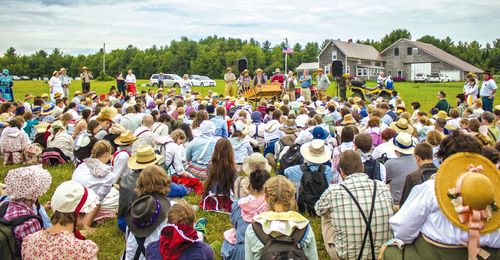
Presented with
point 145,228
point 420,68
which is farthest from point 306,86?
point 420,68

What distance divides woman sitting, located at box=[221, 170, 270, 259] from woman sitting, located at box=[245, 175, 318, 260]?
1.70 ft

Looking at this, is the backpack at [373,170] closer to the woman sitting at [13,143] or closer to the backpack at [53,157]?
the backpack at [53,157]

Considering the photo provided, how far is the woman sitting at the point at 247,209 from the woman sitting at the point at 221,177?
169 centimetres

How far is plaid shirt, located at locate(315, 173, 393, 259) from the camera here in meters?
3.87

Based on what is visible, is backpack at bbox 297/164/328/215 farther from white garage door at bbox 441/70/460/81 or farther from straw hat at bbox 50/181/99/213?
white garage door at bbox 441/70/460/81

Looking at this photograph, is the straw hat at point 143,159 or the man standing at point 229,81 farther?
the man standing at point 229,81

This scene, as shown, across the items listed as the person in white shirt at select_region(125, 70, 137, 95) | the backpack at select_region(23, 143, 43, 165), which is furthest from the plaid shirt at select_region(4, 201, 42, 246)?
the person in white shirt at select_region(125, 70, 137, 95)

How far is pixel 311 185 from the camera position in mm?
5641

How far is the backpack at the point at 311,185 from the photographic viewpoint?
559 cm

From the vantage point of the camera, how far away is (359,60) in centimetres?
6016

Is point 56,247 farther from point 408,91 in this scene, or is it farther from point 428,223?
point 408,91

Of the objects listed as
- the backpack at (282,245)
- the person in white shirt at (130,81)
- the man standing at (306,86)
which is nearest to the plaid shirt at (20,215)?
the backpack at (282,245)

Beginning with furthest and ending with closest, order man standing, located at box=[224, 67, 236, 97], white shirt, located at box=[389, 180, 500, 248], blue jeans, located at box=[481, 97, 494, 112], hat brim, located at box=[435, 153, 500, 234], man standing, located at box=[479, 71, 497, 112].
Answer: man standing, located at box=[224, 67, 236, 97], blue jeans, located at box=[481, 97, 494, 112], man standing, located at box=[479, 71, 497, 112], white shirt, located at box=[389, 180, 500, 248], hat brim, located at box=[435, 153, 500, 234]

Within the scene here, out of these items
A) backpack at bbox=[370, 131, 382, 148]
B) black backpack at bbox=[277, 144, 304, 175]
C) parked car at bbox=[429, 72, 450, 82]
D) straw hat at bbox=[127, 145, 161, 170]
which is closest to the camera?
straw hat at bbox=[127, 145, 161, 170]
